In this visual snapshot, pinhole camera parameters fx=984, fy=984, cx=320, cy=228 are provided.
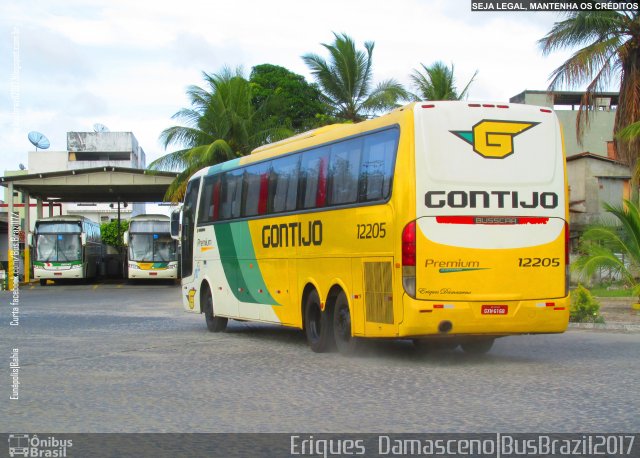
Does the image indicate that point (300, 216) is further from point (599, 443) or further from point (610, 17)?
point (610, 17)

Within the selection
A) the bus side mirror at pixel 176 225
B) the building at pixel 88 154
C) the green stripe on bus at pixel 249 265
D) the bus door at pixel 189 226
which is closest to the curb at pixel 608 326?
the green stripe on bus at pixel 249 265

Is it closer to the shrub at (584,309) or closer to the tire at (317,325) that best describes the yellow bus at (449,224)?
the tire at (317,325)

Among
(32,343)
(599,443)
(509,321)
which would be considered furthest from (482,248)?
(32,343)

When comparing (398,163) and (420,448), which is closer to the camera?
(420,448)

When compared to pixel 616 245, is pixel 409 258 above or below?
below

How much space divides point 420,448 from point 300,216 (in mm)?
8630

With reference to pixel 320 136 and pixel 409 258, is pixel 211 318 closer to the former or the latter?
pixel 320 136

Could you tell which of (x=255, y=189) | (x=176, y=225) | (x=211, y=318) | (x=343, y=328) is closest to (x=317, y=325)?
(x=343, y=328)

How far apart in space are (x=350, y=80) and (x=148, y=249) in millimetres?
13728

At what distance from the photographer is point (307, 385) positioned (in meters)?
10.9

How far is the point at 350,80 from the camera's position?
43.8m

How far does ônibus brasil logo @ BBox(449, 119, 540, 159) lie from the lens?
1266 cm

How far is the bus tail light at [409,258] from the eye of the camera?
40.4 feet

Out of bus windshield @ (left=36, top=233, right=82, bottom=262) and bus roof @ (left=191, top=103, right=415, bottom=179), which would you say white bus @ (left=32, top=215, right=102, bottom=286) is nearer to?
bus windshield @ (left=36, top=233, right=82, bottom=262)
